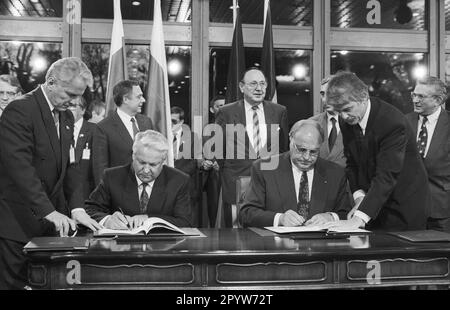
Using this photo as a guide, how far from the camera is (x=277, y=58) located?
6.07 m

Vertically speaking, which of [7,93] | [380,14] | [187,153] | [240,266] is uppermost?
[380,14]

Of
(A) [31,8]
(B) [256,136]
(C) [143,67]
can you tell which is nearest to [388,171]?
(B) [256,136]

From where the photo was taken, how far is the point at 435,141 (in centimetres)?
436

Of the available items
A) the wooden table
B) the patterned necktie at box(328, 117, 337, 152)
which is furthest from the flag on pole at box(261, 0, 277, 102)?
the wooden table

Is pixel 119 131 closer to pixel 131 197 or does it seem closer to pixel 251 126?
pixel 251 126

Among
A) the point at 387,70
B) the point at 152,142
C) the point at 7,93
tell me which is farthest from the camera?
the point at 387,70

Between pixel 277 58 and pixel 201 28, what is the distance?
2.86 ft

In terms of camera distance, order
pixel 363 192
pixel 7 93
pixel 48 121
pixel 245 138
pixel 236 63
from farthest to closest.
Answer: pixel 236 63, pixel 245 138, pixel 7 93, pixel 363 192, pixel 48 121

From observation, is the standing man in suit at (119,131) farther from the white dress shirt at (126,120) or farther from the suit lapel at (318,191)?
the suit lapel at (318,191)

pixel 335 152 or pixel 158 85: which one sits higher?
pixel 158 85

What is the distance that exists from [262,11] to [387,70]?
154cm

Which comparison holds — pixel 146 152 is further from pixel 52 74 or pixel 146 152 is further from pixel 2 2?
pixel 2 2

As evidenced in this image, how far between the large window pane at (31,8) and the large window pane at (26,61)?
0.97ft
